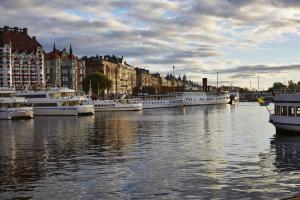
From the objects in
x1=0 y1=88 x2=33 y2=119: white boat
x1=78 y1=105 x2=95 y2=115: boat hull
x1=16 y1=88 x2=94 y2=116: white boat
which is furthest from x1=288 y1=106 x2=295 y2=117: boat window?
x1=78 y1=105 x2=95 y2=115: boat hull

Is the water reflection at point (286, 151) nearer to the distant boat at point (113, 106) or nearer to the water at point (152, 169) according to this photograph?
the water at point (152, 169)

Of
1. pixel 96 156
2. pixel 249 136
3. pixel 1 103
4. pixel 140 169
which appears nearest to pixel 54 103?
pixel 1 103

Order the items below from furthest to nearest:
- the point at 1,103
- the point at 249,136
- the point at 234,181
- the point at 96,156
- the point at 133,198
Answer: the point at 1,103 < the point at 249,136 < the point at 96,156 < the point at 234,181 < the point at 133,198

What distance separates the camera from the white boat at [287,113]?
57.7 metres

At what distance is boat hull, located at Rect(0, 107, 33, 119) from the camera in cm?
11831

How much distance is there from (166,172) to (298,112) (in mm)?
28440

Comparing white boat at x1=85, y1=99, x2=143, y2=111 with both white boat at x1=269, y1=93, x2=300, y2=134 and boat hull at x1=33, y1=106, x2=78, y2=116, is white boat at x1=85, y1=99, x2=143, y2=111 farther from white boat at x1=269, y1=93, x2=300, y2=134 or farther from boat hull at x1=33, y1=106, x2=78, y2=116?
white boat at x1=269, y1=93, x2=300, y2=134

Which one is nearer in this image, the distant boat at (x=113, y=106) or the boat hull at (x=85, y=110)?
the boat hull at (x=85, y=110)

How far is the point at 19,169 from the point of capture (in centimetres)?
3647

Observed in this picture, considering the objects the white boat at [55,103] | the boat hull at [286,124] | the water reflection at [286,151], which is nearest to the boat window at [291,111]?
the boat hull at [286,124]

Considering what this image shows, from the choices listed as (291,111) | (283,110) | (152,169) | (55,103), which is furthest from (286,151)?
(55,103)

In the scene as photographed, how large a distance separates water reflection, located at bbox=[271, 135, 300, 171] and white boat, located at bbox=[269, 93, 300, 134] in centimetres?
140

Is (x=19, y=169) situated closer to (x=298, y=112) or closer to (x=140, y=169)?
(x=140, y=169)

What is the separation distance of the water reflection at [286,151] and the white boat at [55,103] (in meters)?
82.8
